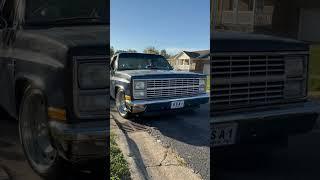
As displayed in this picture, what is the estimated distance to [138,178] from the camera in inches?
72.6

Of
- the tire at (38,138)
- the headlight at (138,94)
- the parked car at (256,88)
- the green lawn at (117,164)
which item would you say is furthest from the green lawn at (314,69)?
the tire at (38,138)

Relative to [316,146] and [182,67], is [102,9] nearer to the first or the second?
[182,67]

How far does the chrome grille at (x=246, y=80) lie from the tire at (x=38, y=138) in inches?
29.1

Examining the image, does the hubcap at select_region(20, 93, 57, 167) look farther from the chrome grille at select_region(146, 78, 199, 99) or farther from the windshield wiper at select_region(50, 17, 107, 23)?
the chrome grille at select_region(146, 78, 199, 99)

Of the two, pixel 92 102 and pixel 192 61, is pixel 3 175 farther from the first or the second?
pixel 192 61

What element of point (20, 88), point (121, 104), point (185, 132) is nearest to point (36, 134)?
point (20, 88)

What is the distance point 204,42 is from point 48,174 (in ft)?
3.03

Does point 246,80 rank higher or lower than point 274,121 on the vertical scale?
higher

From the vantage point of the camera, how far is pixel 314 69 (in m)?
1.96

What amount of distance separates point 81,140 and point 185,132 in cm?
45

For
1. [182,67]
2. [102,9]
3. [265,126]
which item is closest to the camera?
[102,9]

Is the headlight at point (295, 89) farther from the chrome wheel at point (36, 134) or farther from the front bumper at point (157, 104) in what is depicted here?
the chrome wheel at point (36, 134)

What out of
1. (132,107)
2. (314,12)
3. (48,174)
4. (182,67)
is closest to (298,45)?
(314,12)

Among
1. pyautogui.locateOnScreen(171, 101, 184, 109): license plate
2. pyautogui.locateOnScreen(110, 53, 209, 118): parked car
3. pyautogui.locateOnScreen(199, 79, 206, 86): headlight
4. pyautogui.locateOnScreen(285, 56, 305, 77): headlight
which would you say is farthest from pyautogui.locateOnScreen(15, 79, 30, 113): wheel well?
pyautogui.locateOnScreen(285, 56, 305, 77): headlight
